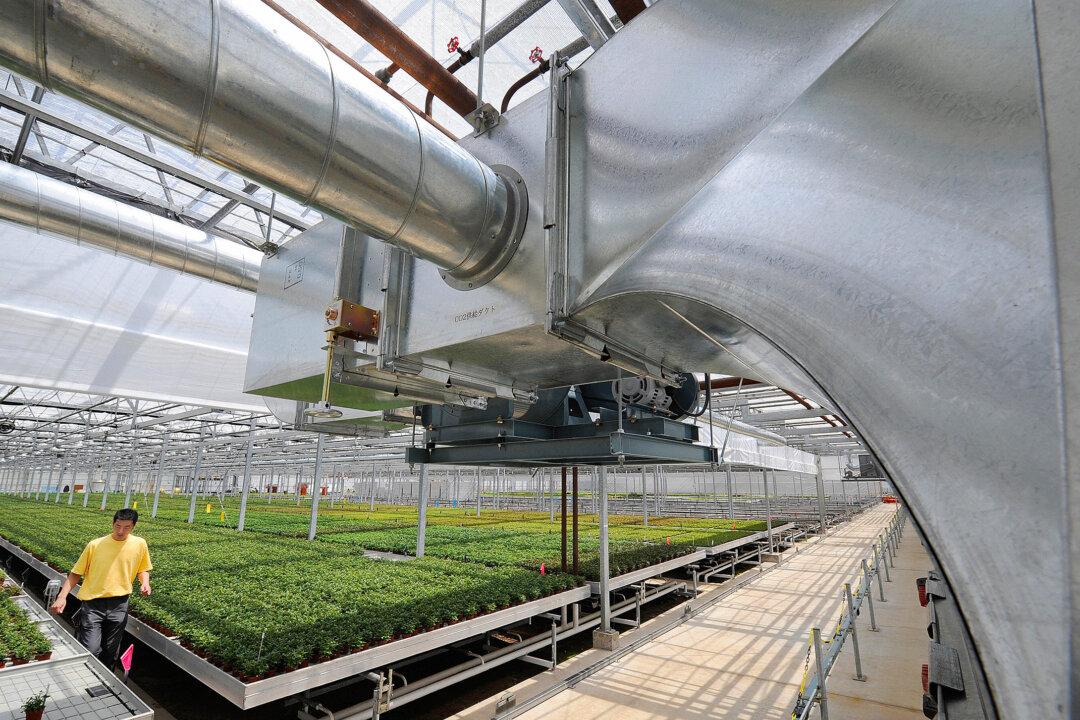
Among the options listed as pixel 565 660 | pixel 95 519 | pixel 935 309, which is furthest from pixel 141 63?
pixel 95 519

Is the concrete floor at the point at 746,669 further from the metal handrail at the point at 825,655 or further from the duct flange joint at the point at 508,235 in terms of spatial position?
the duct flange joint at the point at 508,235

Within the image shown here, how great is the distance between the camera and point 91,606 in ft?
16.0

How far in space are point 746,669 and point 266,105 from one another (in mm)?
6934

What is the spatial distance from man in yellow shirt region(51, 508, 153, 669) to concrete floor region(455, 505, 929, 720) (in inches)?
136

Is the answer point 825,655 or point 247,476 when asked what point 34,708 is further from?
point 247,476

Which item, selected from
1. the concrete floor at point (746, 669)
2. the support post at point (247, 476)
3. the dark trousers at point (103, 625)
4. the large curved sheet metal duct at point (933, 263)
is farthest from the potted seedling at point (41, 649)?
the support post at point (247, 476)

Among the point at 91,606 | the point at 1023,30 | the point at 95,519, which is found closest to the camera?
the point at 1023,30

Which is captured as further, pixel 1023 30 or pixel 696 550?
pixel 696 550

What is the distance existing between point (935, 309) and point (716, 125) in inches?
Answer: 37.5

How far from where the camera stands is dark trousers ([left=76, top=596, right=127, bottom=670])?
4.86m

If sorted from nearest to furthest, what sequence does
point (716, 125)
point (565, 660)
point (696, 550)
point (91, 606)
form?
point (716, 125), point (91, 606), point (565, 660), point (696, 550)

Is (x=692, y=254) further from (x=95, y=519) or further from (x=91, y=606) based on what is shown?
(x=95, y=519)

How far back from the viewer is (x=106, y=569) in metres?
4.92

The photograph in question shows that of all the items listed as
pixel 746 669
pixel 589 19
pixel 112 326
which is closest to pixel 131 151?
pixel 112 326
